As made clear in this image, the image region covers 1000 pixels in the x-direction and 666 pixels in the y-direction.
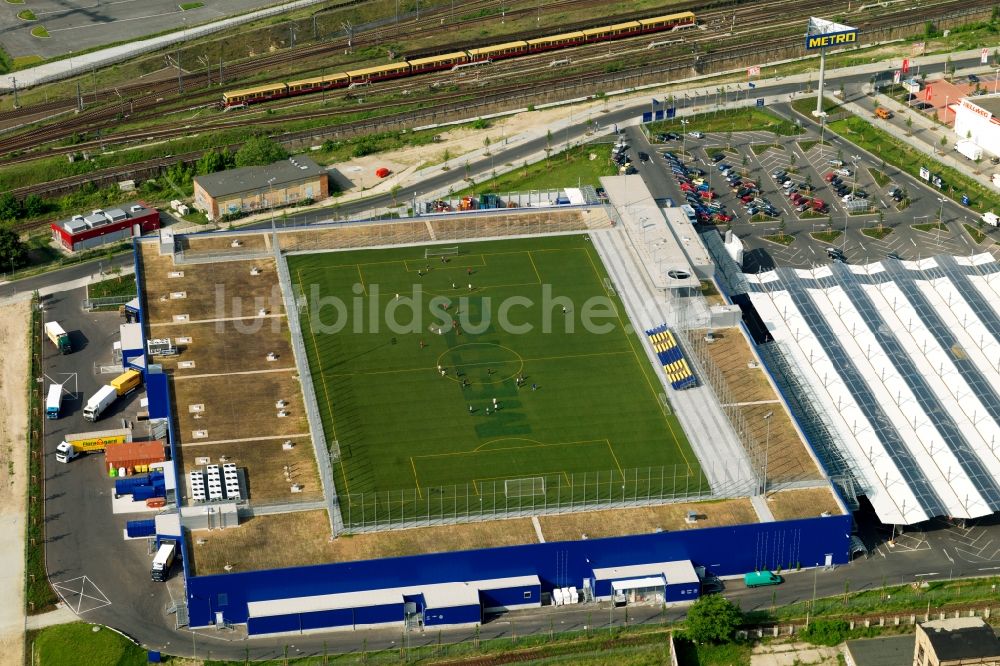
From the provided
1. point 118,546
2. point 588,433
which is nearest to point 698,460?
point 588,433

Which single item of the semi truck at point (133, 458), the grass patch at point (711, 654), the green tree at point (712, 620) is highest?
the semi truck at point (133, 458)

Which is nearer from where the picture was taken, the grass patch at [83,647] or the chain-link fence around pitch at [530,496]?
the grass patch at [83,647]

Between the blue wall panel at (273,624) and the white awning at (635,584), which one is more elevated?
the blue wall panel at (273,624)

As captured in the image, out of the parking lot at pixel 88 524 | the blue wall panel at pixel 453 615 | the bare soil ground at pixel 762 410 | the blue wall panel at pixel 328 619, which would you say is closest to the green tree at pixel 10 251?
the parking lot at pixel 88 524

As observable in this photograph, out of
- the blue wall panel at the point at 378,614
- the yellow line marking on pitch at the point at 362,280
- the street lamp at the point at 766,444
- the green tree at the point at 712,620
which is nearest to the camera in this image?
the green tree at the point at 712,620

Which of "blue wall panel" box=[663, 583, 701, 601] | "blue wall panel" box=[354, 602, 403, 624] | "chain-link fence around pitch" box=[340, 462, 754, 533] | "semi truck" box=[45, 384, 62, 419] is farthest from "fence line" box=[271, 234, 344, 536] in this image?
"blue wall panel" box=[663, 583, 701, 601]

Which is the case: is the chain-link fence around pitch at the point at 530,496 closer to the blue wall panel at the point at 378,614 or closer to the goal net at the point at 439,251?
the blue wall panel at the point at 378,614

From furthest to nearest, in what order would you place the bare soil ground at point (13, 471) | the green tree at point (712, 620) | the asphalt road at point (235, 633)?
the bare soil ground at point (13, 471)
the asphalt road at point (235, 633)
the green tree at point (712, 620)
